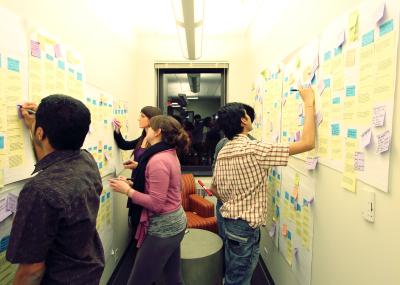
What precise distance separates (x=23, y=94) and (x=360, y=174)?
56.1 inches

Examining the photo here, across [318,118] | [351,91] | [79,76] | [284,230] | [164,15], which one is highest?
[164,15]

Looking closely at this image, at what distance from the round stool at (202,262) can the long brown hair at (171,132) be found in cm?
90

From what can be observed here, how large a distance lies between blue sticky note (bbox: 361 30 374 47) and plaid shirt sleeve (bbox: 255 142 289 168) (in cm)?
57

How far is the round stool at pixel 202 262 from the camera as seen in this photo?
203cm

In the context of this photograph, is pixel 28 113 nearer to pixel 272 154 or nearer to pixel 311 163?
pixel 272 154

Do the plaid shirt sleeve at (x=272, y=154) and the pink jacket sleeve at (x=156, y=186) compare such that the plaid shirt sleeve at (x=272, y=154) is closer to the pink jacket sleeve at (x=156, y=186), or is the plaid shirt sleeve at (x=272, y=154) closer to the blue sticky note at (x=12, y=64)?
the pink jacket sleeve at (x=156, y=186)

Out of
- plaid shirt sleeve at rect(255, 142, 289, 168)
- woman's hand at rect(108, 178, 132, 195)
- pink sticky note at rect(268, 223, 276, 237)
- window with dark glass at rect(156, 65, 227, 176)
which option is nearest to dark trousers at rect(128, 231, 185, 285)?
woman's hand at rect(108, 178, 132, 195)

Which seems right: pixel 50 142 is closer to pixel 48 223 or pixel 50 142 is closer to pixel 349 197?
pixel 48 223

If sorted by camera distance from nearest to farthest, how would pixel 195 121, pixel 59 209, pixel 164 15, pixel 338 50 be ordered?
pixel 59 209 → pixel 338 50 → pixel 164 15 → pixel 195 121

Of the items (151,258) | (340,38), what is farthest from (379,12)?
(151,258)

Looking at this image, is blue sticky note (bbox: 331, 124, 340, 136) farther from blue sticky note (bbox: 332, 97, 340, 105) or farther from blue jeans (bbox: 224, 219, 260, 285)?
blue jeans (bbox: 224, 219, 260, 285)

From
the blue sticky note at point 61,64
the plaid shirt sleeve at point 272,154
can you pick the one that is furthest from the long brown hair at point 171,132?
the blue sticky note at point 61,64

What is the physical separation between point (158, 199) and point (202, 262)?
0.81 meters

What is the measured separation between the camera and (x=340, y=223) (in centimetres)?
127
